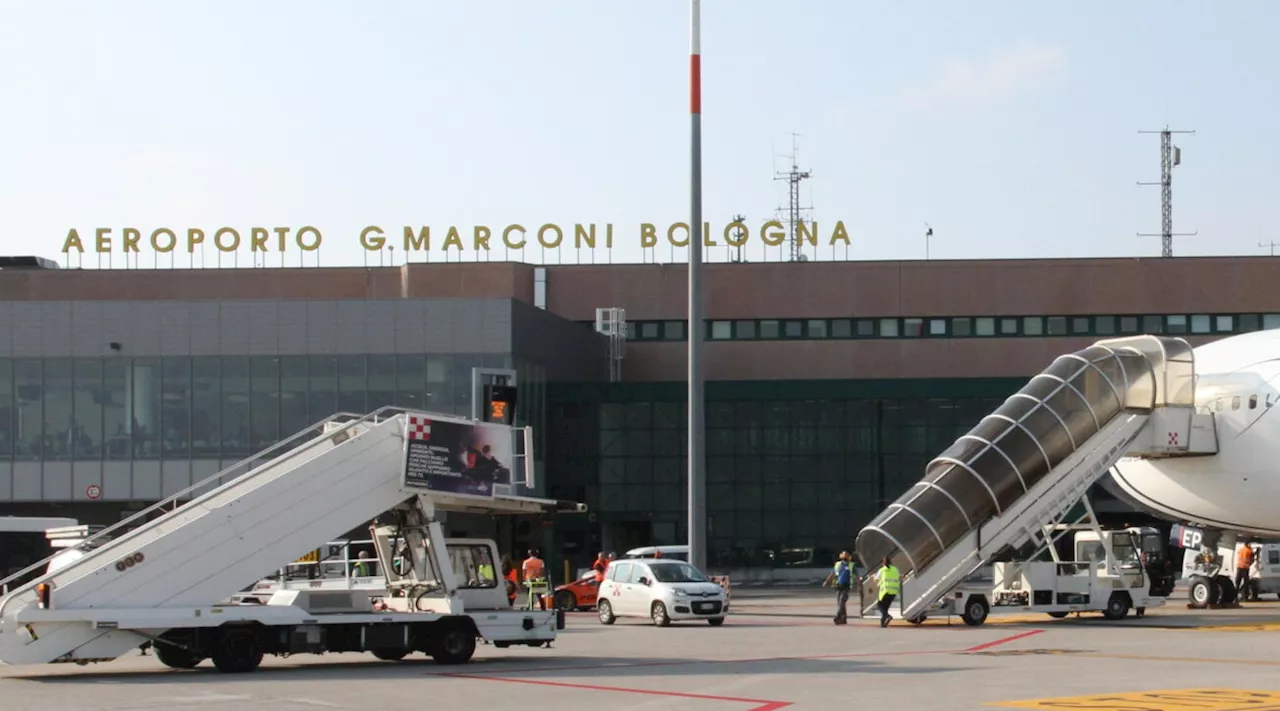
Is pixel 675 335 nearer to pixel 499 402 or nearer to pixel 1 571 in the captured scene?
pixel 1 571

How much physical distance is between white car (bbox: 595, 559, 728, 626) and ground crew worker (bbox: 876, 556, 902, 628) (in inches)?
167

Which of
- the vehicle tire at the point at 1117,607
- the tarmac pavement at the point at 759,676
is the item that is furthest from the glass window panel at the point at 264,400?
the vehicle tire at the point at 1117,607

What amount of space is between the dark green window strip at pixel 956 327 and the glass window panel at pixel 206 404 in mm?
19011

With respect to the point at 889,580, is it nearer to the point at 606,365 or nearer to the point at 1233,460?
the point at 1233,460

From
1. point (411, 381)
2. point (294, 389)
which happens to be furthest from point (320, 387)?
point (411, 381)

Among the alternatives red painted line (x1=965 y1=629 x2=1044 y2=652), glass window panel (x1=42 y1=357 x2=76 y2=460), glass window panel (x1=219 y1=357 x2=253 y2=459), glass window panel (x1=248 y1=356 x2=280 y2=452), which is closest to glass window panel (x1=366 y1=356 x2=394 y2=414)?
glass window panel (x1=248 y1=356 x2=280 y2=452)

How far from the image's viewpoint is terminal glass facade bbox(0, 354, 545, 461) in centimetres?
6075

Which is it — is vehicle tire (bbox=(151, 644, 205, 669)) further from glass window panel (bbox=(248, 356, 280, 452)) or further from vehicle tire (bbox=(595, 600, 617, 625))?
glass window panel (bbox=(248, 356, 280, 452))

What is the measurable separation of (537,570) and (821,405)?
29.7 meters

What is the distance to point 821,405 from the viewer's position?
7031cm

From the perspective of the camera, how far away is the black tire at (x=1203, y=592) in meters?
42.5

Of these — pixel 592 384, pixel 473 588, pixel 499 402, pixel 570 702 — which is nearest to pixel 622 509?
pixel 592 384

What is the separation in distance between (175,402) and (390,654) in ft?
120

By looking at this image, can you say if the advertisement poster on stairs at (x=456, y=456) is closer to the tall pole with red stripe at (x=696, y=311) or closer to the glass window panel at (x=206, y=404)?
the tall pole with red stripe at (x=696, y=311)
